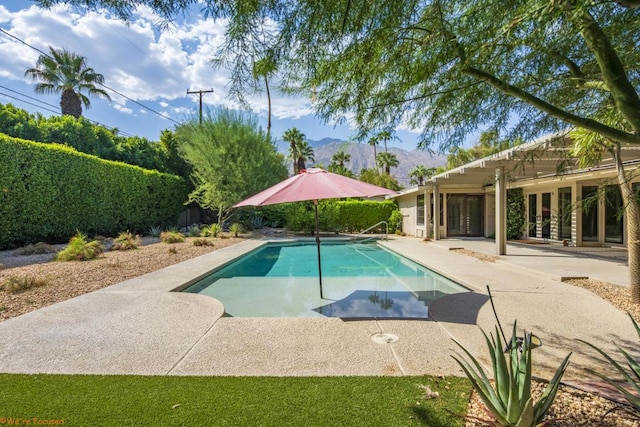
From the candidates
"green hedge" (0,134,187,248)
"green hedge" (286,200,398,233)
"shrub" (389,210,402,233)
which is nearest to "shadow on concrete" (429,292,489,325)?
"green hedge" (0,134,187,248)

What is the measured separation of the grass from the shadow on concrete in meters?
1.96

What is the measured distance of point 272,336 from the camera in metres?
4.28

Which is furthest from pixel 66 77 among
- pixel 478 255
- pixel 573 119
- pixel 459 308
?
pixel 573 119

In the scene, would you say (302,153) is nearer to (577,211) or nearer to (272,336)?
(577,211)

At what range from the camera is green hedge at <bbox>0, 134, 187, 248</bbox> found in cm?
1049

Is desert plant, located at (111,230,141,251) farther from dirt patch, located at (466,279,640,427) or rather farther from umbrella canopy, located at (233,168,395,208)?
dirt patch, located at (466,279,640,427)

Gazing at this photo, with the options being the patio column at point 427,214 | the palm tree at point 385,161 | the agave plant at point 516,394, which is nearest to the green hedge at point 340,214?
the patio column at point 427,214

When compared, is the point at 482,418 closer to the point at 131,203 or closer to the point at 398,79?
the point at 398,79

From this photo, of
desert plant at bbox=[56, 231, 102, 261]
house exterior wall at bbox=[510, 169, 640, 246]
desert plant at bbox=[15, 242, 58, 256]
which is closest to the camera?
desert plant at bbox=[56, 231, 102, 261]

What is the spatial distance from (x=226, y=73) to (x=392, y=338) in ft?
11.6

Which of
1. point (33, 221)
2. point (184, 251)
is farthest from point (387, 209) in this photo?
point (33, 221)

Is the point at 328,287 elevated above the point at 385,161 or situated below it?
below

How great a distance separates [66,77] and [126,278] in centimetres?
2389

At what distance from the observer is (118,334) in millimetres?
4285
